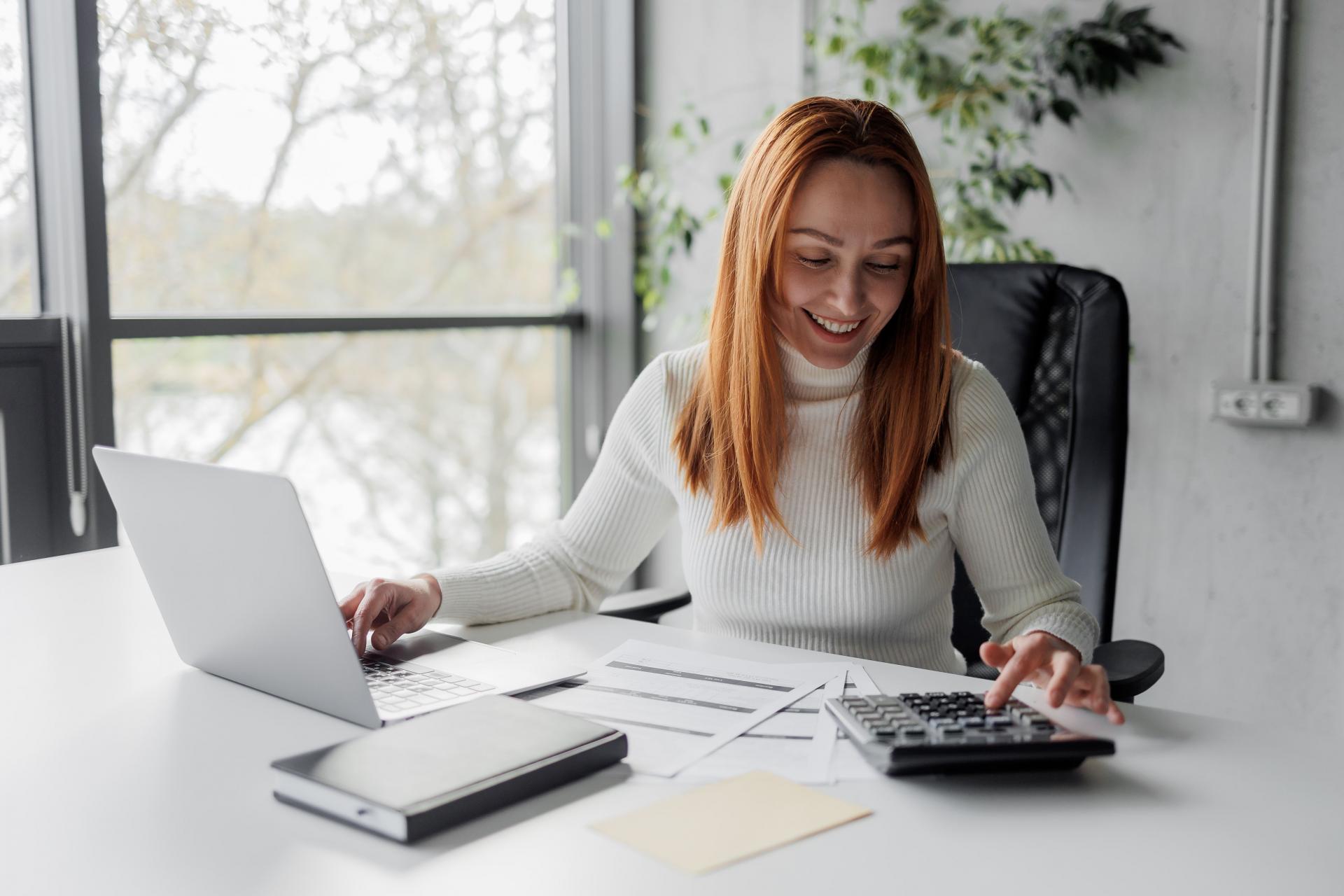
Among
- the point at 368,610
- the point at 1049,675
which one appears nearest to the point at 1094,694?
the point at 1049,675

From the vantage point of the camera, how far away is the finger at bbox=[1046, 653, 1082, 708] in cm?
86

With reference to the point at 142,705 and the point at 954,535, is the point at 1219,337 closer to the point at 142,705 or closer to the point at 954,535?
the point at 954,535

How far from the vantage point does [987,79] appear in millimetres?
2293

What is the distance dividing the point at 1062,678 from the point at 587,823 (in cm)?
39

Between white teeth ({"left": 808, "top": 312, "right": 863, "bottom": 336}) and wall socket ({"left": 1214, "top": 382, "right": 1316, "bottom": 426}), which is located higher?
white teeth ({"left": 808, "top": 312, "right": 863, "bottom": 336})

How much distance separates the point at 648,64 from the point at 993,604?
204 centimetres

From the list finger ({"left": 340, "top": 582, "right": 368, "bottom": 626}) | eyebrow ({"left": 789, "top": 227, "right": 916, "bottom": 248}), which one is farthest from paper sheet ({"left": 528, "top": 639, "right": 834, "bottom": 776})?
eyebrow ({"left": 789, "top": 227, "right": 916, "bottom": 248})

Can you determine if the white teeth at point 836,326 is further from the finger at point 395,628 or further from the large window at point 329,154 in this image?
the large window at point 329,154

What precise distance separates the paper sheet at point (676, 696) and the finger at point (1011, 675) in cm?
17

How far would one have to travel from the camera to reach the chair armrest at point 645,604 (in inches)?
54.9

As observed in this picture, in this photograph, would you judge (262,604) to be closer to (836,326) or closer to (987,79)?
(836,326)

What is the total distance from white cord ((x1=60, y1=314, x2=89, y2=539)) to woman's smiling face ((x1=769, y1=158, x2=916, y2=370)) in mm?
1273

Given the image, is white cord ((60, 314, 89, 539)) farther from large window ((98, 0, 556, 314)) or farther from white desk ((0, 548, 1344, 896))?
white desk ((0, 548, 1344, 896))

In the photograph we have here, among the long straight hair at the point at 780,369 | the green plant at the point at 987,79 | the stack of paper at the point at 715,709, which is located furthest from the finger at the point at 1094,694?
the green plant at the point at 987,79
